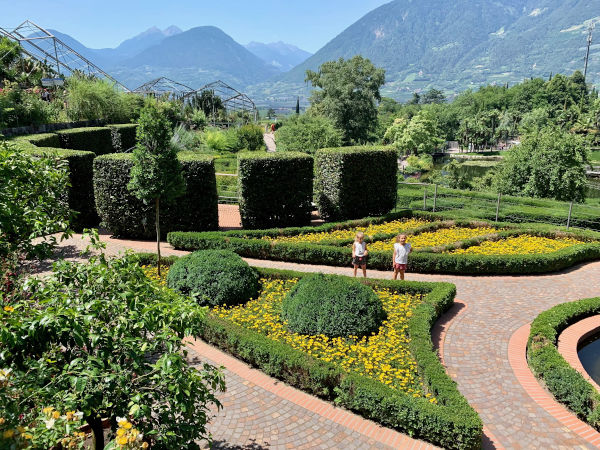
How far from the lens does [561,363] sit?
25.4 feet

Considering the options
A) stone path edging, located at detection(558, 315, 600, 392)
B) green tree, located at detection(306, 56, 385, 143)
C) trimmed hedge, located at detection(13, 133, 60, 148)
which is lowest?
stone path edging, located at detection(558, 315, 600, 392)

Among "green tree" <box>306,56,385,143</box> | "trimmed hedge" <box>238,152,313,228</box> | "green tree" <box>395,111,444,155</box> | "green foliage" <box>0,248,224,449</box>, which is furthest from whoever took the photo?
"green tree" <box>395,111,444,155</box>

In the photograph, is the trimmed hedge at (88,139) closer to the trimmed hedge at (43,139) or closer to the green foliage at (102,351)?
the trimmed hedge at (43,139)

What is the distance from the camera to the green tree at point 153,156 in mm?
11820

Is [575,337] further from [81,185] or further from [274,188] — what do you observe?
[81,185]

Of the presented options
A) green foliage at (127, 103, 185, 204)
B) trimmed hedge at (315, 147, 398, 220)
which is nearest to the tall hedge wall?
green foliage at (127, 103, 185, 204)

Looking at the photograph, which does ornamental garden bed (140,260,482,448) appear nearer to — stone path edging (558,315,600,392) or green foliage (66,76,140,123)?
stone path edging (558,315,600,392)

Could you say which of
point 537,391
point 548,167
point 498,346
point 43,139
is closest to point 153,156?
point 498,346

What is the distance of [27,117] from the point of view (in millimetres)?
23516

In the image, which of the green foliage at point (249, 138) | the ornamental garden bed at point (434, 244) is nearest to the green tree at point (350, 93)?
the green foliage at point (249, 138)

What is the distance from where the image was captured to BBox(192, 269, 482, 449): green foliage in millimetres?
6062

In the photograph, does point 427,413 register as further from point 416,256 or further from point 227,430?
point 416,256

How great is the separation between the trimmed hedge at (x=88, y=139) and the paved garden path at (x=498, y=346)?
32.5 ft

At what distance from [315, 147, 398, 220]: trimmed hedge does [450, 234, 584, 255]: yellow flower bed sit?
5298 mm
